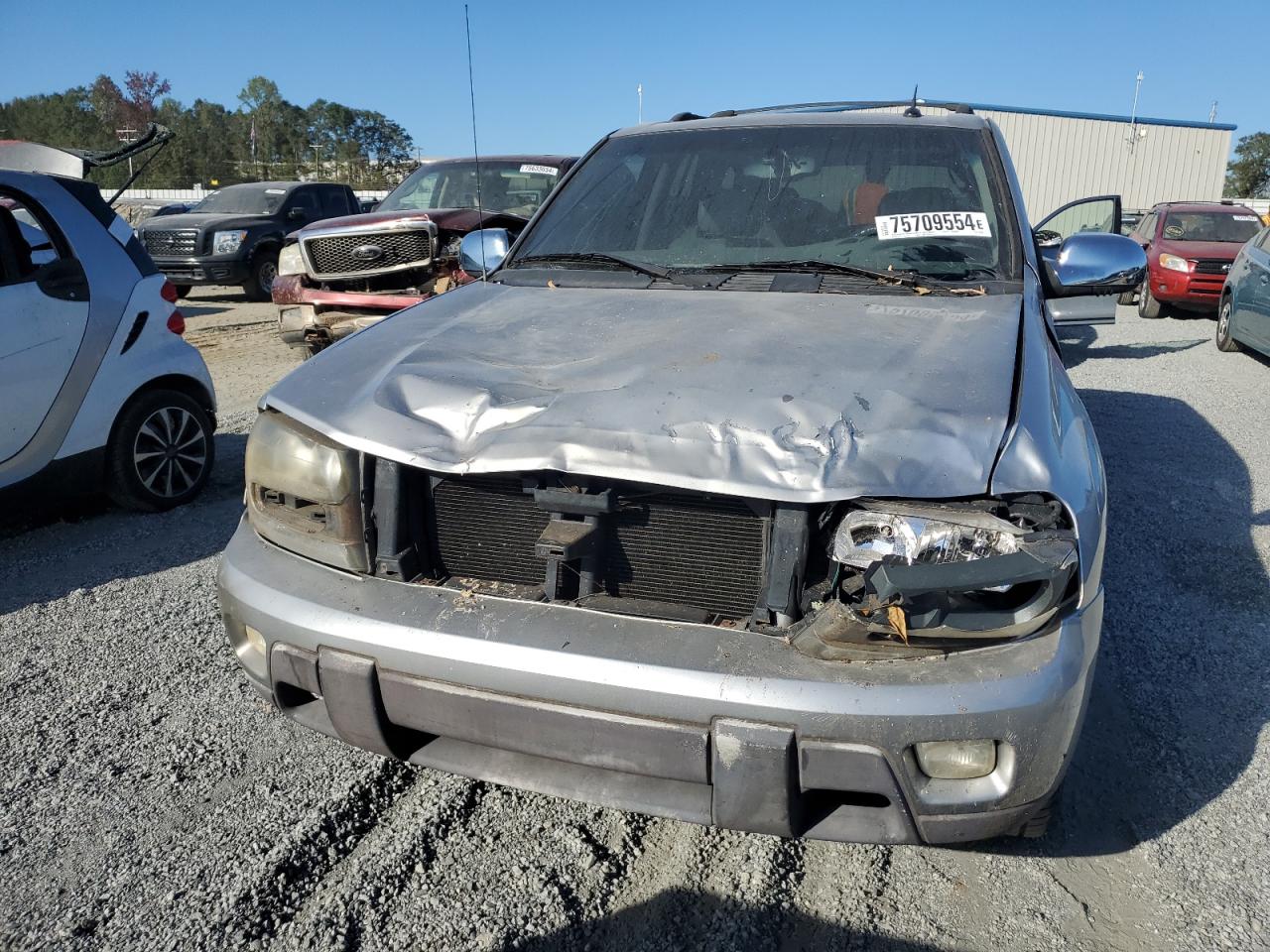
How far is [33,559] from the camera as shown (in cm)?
419

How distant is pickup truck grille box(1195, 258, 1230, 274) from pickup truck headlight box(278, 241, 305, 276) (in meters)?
11.4

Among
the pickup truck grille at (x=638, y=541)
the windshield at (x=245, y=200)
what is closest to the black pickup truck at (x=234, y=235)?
the windshield at (x=245, y=200)

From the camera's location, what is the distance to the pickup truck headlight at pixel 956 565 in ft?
5.57

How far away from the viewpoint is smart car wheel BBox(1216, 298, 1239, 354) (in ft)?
32.9

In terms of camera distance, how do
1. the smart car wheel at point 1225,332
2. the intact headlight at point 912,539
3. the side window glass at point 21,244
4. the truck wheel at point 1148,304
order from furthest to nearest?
1. the truck wheel at point 1148,304
2. the smart car wheel at point 1225,332
3. the side window glass at point 21,244
4. the intact headlight at point 912,539

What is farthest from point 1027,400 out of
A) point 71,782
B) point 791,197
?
point 71,782

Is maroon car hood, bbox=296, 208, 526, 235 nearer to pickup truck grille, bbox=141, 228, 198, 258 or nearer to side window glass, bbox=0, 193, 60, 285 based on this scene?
side window glass, bbox=0, 193, 60, 285

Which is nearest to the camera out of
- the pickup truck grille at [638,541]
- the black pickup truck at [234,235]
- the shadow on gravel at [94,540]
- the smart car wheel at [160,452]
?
the pickup truck grille at [638,541]

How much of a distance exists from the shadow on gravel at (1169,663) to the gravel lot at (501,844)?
1 centimetres

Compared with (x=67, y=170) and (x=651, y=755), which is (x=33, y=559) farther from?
(x=651, y=755)

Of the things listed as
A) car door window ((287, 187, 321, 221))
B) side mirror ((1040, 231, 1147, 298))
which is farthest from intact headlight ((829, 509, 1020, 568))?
car door window ((287, 187, 321, 221))

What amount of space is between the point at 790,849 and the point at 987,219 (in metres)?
2.01

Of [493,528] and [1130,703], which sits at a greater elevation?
[493,528]

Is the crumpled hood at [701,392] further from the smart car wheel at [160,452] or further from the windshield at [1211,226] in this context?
the windshield at [1211,226]
